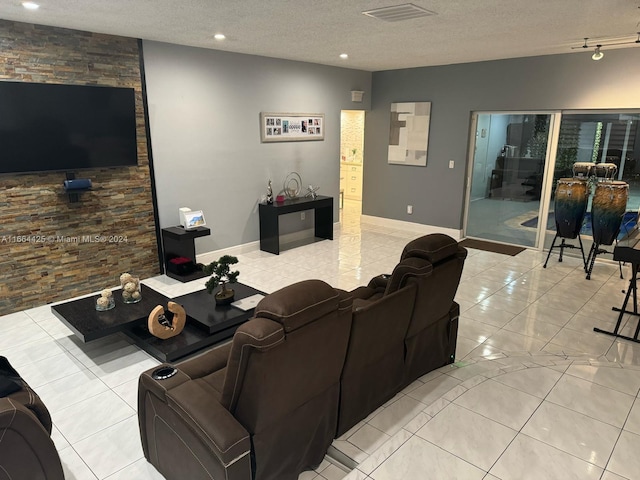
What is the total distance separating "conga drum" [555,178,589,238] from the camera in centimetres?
524

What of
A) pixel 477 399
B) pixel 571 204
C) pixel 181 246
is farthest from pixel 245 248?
pixel 571 204

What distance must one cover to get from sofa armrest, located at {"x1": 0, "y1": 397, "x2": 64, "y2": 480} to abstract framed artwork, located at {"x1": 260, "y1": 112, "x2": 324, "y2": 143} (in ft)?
16.4

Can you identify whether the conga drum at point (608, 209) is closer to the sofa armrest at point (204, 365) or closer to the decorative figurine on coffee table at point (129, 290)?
the sofa armrest at point (204, 365)

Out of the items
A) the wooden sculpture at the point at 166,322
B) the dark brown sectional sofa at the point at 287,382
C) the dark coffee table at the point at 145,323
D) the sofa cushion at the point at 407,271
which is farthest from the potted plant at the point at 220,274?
the sofa cushion at the point at 407,271

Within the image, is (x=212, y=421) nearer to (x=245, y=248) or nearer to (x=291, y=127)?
(x=245, y=248)

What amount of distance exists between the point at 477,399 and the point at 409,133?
213 inches

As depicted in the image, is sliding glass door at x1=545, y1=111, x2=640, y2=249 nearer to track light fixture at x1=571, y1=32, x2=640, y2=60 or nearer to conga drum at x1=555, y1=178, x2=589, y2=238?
conga drum at x1=555, y1=178, x2=589, y2=238

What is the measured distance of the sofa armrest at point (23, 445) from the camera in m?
1.59

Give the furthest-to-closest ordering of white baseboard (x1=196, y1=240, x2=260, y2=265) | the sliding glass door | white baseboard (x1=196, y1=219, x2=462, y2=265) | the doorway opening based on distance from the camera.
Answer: the doorway opening, white baseboard (x1=196, y1=219, x2=462, y2=265), white baseboard (x1=196, y1=240, x2=260, y2=265), the sliding glass door

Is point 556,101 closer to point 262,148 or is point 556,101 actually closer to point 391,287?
point 262,148

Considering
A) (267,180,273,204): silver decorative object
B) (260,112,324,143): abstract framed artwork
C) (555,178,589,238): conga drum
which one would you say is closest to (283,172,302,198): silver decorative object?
(267,180,273,204): silver decorative object

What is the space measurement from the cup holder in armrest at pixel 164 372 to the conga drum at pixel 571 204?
16.3 feet

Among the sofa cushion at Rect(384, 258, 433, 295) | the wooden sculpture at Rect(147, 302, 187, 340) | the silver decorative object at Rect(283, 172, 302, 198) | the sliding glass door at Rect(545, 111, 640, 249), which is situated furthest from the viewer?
the silver decorative object at Rect(283, 172, 302, 198)

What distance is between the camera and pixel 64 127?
4.24 meters
